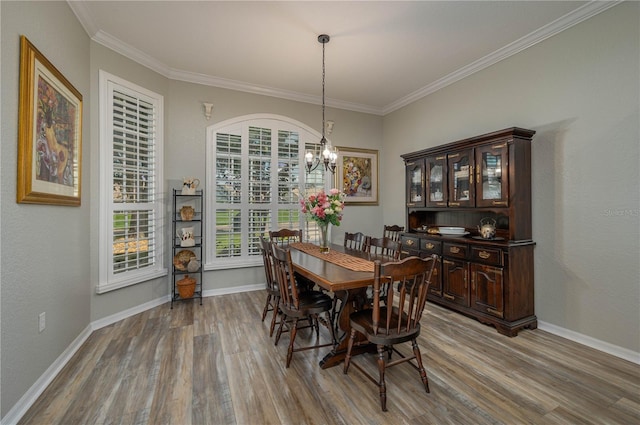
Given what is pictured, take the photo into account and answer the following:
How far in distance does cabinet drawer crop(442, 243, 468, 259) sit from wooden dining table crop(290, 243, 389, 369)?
4.05 feet

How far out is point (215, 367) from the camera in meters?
2.39

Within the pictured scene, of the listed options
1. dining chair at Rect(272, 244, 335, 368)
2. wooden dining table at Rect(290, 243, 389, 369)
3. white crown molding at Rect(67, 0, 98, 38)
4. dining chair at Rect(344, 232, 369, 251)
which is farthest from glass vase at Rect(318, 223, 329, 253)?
white crown molding at Rect(67, 0, 98, 38)

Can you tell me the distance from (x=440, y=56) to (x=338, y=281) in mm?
3269

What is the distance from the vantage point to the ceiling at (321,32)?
2.77 metres

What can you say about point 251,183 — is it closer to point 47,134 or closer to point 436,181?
point 47,134

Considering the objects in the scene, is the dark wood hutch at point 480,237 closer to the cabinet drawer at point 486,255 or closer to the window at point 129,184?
the cabinet drawer at point 486,255

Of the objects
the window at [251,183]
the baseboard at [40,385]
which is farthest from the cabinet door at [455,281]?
the baseboard at [40,385]

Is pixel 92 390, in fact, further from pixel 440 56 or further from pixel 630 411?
pixel 440 56

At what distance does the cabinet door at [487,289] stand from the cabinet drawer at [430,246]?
49cm

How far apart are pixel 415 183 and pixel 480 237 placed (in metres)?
1.22

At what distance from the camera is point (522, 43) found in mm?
3299

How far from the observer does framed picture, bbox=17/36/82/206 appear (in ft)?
6.27

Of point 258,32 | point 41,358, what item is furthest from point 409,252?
point 41,358

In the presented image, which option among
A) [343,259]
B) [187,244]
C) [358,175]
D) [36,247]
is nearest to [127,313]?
[187,244]
